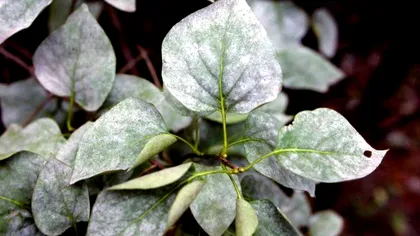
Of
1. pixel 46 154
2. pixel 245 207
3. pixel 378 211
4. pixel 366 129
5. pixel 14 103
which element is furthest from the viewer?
pixel 378 211

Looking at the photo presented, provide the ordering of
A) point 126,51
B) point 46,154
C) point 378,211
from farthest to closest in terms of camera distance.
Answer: point 378,211, point 126,51, point 46,154

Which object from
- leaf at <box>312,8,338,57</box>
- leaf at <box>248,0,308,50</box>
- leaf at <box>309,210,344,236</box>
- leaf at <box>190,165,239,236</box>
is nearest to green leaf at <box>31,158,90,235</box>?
leaf at <box>190,165,239,236</box>

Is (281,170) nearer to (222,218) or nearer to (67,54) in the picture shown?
(222,218)

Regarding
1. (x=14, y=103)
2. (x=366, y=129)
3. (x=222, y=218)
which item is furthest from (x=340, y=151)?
(x=366, y=129)

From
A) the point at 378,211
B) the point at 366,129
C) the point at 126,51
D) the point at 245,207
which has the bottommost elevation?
the point at 378,211

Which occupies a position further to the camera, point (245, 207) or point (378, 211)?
point (378, 211)

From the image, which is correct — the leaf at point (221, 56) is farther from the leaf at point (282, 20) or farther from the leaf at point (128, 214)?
the leaf at point (282, 20)

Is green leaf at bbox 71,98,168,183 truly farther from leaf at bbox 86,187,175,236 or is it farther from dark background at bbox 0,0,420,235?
dark background at bbox 0,0,420,235

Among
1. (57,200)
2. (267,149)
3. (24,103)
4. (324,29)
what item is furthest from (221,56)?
(324,29)
